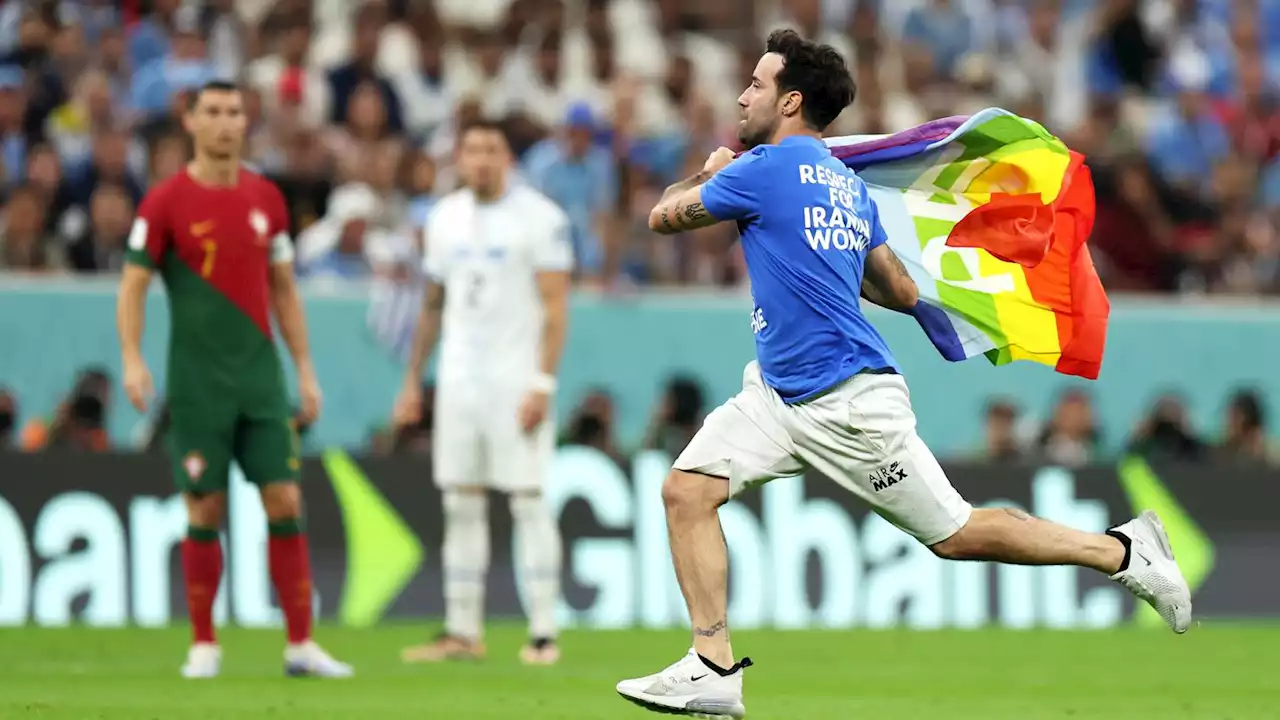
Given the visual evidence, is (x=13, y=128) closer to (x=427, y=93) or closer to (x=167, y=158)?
(x=167, y=158)

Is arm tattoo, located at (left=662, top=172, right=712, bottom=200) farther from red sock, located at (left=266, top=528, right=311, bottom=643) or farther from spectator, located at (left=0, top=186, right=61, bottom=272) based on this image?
spectator, located at (left=0, top=186, right=61, bottom=272)

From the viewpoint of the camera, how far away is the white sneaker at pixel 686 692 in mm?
8148

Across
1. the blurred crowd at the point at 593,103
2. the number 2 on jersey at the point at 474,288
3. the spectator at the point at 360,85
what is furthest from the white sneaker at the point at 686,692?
the spectator at the point at 360,85

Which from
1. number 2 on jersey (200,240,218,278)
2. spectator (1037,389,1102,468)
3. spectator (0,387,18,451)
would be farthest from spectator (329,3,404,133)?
number 2 on jersey (200,240,218,278)

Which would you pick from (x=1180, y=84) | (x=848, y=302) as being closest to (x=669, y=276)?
(x=1180, y=84)

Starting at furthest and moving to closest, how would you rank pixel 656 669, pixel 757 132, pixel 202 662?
pixel 656 669 → pixel 202 662 → pixel 757 132

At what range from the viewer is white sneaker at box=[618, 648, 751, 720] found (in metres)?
8.15

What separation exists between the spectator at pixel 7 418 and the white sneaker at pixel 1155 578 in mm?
9737

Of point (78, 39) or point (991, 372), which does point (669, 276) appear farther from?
point (78, 39)

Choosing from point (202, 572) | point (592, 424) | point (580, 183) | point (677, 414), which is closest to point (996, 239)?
point (202, 572)

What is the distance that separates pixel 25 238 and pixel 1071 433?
806 cm

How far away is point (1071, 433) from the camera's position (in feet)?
56.2

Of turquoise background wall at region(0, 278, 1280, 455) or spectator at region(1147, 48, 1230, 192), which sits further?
spectator at region(1147, 48, 1230, 192)

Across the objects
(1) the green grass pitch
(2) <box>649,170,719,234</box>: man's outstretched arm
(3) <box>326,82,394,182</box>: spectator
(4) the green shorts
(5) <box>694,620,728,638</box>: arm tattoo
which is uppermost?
(3) <box>326,82,394,182</box>: spectator
